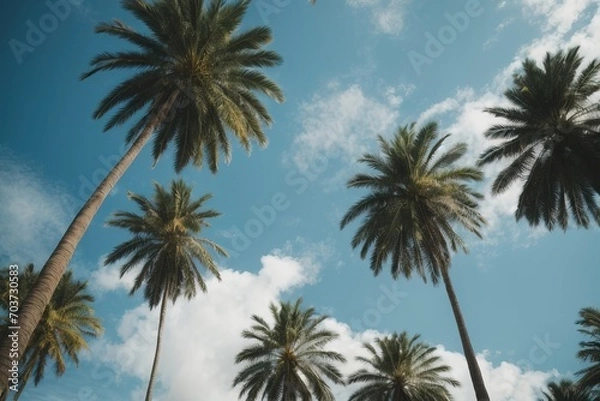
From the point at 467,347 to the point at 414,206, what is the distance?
6911 mm

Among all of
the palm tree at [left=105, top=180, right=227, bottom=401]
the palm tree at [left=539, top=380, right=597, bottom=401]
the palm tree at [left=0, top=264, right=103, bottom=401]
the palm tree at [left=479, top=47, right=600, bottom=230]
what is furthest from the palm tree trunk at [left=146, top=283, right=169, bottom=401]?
the palm tree at [left=539, top=380, right=597, bottom=401]

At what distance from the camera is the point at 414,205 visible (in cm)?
1945

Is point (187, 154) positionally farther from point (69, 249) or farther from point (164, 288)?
point (164, 288)

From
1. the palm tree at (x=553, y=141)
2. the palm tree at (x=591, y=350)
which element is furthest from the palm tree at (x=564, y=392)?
the palm tree at (x=553, y=141)

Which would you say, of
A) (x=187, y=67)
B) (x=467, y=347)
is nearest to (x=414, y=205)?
(x=467, y=347)

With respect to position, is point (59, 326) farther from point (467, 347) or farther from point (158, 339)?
point (467, 347)

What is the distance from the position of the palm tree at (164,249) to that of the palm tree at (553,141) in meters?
18.1

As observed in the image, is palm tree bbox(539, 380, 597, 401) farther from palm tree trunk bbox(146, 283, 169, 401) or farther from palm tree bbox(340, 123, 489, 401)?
palm tree trunk bbox(146, 283, 169, 401)

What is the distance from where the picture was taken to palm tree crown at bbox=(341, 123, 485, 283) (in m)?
19.2

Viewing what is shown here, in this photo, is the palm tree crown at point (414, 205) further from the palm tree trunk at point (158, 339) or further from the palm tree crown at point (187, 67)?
the palm tree trunk at point (158, 339)

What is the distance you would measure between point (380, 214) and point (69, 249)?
14617 millimetres

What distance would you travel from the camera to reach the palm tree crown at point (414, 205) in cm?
1925

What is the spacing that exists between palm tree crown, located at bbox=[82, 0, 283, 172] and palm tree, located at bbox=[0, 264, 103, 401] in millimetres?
17957

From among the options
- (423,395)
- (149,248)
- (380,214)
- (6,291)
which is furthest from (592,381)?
(6,291)
